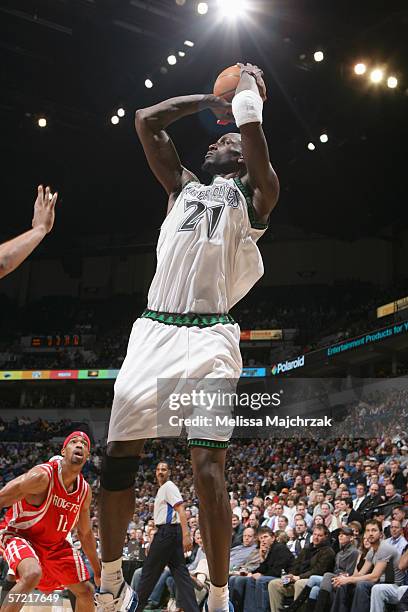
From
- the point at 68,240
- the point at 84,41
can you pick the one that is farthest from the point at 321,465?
the point at 68,240

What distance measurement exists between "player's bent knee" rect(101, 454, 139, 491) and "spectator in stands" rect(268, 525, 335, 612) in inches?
226

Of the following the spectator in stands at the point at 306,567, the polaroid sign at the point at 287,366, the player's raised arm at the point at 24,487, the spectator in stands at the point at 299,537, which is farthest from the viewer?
the polaroid sign at the point at 287,366

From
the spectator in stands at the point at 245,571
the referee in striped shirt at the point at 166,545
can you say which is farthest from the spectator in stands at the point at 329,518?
the referee in striped shirt at the point at 166,545

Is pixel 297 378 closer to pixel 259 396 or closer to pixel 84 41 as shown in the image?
pixel 259 396

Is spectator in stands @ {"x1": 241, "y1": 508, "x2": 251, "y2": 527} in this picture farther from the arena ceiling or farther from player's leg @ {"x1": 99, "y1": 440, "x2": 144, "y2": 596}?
the arena ceiling

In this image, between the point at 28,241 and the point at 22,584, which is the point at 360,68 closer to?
the point at 22,584

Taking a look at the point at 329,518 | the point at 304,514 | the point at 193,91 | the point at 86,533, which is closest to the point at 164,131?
the point at 86,533

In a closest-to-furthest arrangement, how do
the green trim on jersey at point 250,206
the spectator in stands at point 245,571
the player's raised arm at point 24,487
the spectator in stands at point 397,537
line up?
the green trim on jersey at point 250,206
the player's raised arm at point 24,487
the spectator in stands at point 397,537
the spectator in stands at point 245,571

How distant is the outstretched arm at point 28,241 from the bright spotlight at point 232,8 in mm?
11451

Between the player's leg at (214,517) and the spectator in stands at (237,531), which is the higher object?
the player's leg at (214,517)

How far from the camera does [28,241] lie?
2.80m

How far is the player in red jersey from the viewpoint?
4875mm

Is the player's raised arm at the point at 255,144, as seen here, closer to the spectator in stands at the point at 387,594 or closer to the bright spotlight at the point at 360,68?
the spectator in stands at the point at 387,594

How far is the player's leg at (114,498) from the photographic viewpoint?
2.69 metres
